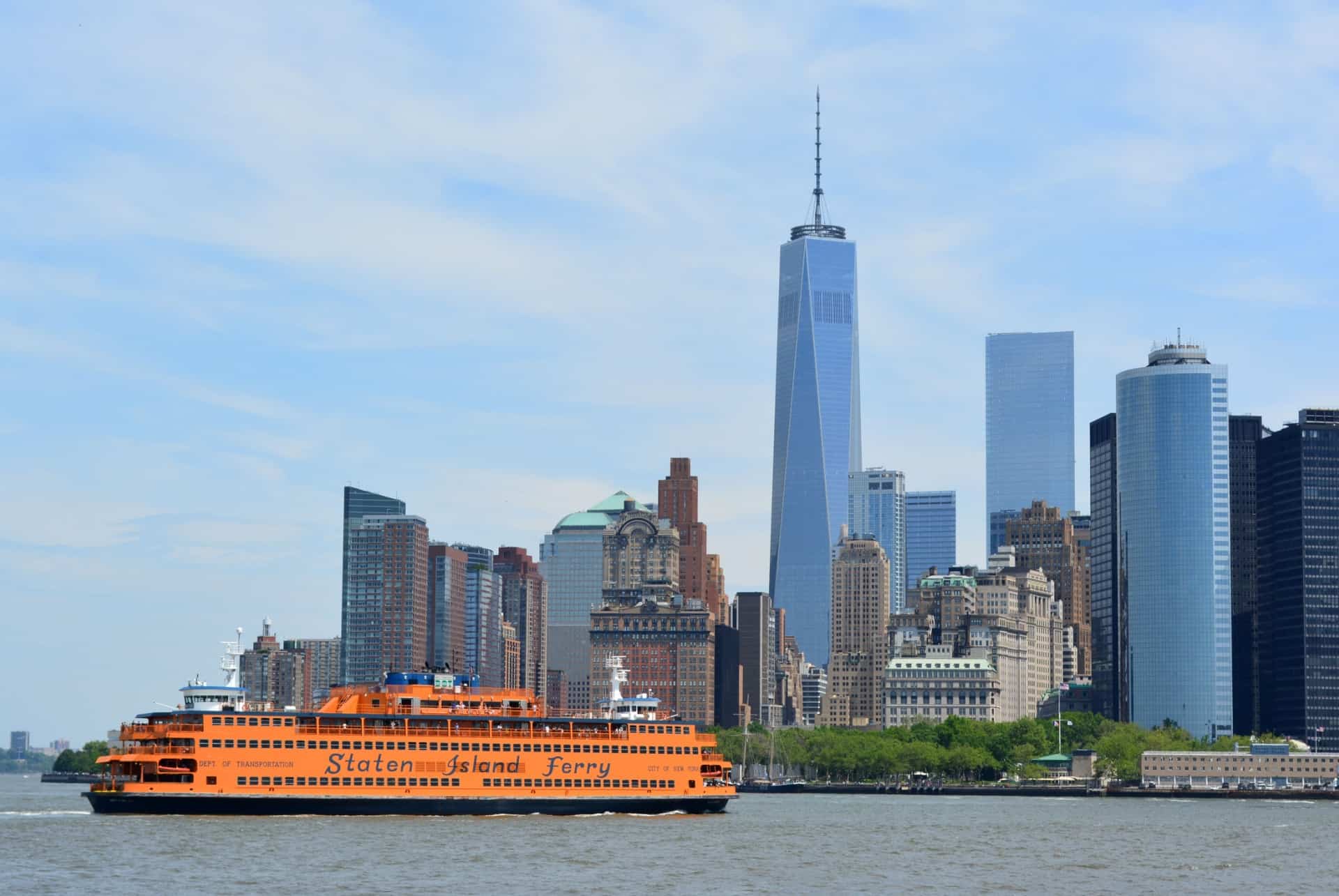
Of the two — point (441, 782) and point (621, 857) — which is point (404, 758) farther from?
point (621, 857)

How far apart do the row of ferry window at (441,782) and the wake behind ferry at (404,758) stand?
7 cm

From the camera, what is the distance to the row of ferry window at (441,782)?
12588 centimetres

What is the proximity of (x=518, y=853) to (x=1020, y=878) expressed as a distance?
83.9 ft

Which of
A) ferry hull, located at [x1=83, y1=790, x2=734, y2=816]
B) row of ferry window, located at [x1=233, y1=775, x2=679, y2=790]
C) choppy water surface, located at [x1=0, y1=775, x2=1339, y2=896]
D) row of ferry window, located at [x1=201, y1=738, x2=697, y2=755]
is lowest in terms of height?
choppy water surface, located at [x1=0, y1=775, x2=1339, y2=896]

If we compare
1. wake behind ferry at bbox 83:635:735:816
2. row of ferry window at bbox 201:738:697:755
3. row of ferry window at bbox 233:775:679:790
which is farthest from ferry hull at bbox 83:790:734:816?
row of ferry window at bbox 201:738:697:755

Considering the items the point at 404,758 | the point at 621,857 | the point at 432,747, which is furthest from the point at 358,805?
the point at 621,857

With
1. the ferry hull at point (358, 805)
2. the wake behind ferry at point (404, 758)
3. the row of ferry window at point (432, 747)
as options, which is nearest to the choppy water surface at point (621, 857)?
the ferry hull at point (358, 805)

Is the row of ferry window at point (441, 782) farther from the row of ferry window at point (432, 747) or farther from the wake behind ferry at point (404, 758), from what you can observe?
the row of ferry window at point (432, 747)

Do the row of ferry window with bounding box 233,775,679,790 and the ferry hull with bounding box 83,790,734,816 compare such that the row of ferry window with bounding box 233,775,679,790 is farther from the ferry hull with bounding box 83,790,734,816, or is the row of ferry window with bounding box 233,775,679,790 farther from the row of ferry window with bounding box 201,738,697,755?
the row of ferry window with bounding box 201,738,697,755

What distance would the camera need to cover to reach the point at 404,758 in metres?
130

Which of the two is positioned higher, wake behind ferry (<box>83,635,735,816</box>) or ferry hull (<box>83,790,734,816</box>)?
wake behind ferry (<box>83,635,735,816</box>)

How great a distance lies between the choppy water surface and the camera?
298ft

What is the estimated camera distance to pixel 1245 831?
486ft

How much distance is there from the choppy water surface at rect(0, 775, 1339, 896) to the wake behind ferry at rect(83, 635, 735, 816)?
7.24 ft
